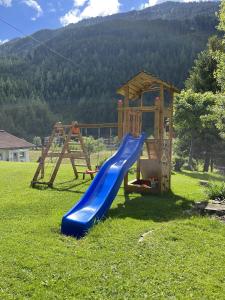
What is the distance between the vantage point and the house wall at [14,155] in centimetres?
4975

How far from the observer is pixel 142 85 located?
13.1m

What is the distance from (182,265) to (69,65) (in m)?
157

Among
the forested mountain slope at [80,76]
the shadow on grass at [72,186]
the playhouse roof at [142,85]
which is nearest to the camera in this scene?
the playhouse roof at [142,85]

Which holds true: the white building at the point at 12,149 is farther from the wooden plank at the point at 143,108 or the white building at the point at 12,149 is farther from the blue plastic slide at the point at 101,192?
the blue plastic slide at the point at 101,192

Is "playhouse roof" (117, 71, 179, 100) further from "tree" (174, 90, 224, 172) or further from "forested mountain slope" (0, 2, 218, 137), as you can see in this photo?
"forested mountain slope" (0, 2, 218, 137)

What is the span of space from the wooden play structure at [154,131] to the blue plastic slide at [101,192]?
0.60 meters

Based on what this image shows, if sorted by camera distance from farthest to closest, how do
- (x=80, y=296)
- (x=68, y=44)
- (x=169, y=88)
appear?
(x=68, y=44) → (x=169, y=88) → (x=80, y=296)

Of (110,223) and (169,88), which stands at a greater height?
(169,88)

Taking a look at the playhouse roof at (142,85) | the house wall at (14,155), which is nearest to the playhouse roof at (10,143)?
the house wall at (14,155)

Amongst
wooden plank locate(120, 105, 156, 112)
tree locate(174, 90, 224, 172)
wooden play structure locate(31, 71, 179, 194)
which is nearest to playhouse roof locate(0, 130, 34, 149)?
tree locate(174, 90, 224, 172)

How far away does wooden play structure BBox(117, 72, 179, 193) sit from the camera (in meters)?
11.6

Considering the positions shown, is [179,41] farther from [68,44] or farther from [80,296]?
[80,296]

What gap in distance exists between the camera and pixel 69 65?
512ft

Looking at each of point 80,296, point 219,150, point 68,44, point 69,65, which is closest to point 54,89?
point 69,65
